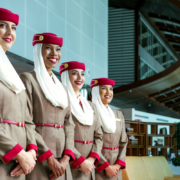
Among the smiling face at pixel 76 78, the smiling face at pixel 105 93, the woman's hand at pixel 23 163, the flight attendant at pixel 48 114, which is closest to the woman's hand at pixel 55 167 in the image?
the flight attendant at pixel 48 114

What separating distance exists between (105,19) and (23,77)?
27.4 feet

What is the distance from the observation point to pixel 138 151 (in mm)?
8797

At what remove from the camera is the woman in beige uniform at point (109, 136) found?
3.26 meters

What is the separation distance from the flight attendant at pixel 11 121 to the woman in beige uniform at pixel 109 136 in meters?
1.45

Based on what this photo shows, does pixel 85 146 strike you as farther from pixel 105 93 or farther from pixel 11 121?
pixel 11 121

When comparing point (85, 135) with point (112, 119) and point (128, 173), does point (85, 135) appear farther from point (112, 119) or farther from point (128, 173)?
point (128, 173)

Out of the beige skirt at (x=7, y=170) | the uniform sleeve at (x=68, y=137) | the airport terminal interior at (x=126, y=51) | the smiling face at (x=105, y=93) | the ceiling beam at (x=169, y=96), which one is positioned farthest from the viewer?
the ceiling beam at (x=169, y=96)

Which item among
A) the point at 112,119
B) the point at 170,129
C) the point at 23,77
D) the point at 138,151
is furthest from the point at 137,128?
the point at 23,77

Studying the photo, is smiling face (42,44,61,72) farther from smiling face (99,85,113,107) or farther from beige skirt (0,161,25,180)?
smiling face (99,85,113,107)

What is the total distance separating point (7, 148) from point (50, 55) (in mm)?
855

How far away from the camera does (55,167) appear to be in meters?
2.04

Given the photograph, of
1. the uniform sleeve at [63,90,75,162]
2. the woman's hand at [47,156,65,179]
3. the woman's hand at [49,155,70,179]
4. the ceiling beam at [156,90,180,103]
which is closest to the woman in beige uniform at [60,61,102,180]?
the uniform sleeve at [63,90,75,162]

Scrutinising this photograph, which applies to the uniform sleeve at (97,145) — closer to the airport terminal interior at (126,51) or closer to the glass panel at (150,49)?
the airport terminal interior at (126,51)

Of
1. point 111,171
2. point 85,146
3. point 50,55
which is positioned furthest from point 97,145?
point 50,55
